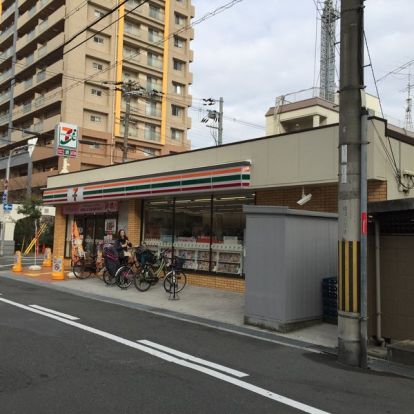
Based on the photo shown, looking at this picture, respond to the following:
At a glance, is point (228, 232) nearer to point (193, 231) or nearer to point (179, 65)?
point (193, 231)

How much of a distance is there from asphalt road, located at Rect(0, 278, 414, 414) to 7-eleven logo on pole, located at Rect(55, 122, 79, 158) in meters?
14.9

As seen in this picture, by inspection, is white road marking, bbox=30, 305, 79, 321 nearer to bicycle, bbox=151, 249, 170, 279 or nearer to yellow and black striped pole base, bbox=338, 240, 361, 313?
bicycle, bbox=151, 249, 170, 279

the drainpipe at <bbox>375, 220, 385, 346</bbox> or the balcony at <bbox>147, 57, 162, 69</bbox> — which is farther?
the balcony at <bbox>147, 57, 162, 69</bbox>

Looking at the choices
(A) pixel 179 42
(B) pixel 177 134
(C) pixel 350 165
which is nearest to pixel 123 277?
(C) pixel 350 165

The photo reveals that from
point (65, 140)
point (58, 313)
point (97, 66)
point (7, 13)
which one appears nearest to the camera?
point (58, 313)

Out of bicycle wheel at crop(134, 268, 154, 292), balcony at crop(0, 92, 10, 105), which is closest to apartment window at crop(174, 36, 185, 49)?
balcony at crop(0, 92, 10, 105)

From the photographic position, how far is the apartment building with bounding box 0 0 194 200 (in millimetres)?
47531

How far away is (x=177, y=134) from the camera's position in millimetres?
57312

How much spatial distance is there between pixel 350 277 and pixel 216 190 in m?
6.86

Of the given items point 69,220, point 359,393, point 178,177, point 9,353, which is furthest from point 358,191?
point 69,220

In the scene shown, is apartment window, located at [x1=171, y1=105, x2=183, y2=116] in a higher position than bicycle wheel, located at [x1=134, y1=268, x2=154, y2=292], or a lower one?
higher

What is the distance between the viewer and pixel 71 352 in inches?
265

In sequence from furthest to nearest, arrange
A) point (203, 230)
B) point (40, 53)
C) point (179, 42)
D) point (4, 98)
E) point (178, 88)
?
1. point (4, 98)
2. point (178, 88)
3. point (179, 42)
4. point (40, 53)
5. point (203, 230)

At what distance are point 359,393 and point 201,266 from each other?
9.83m
